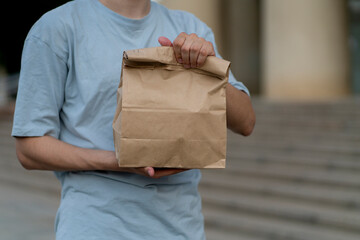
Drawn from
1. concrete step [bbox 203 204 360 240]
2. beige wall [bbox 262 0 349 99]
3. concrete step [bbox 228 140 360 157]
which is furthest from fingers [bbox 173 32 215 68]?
beige wall [bbox 262 0 349 99]

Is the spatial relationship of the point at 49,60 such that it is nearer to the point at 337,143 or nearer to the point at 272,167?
the point at 272,167

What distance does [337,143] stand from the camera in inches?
252

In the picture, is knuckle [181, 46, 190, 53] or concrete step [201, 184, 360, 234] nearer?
knuckle [181, 46, 190, 53]

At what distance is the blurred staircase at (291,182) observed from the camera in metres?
4.82

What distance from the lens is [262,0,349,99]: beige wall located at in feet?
33.8

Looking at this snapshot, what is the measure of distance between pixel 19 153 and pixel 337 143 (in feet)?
Result: 18.6

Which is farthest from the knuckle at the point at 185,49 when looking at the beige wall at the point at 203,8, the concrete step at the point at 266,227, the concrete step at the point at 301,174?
the beige wall at the point at 203,8

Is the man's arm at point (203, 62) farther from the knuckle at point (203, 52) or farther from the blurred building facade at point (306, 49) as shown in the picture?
the blurred building facade at point (306, 49)

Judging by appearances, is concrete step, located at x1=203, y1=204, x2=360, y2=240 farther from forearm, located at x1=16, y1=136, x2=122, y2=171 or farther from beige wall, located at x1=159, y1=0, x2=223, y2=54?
beige wall, located at x1=159, y1=0, x2=223, y2=54

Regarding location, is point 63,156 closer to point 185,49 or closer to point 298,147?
point 185,49

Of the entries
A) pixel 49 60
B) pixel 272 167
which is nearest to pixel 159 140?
pixel 49 60

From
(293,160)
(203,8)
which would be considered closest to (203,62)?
(293,160)

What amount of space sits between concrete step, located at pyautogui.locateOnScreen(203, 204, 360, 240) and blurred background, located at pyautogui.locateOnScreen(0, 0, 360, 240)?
10mm

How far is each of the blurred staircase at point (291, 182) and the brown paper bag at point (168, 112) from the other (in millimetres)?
3679
